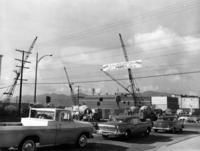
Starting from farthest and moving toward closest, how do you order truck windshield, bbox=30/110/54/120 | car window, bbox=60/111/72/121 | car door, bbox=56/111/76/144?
1. car window, bbox=60/111/72/121
2. truck windshield, bbox=30/110/54/120
3. car door, bbox=56/111/76/144

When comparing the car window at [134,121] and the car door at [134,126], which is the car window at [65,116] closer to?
the car door at [134,126]

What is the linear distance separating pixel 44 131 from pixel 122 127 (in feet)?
24.6

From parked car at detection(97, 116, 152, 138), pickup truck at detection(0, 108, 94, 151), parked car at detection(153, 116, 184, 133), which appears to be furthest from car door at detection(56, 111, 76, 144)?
parked car at detection(153, 116, 184, 133)

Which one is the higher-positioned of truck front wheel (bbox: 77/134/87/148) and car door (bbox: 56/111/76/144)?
car door (bbox: 56/111/76/144)

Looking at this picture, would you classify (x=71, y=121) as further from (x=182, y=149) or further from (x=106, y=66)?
(x=106, y=66)

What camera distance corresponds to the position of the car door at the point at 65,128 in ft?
45.1

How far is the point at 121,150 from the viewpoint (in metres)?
14.7

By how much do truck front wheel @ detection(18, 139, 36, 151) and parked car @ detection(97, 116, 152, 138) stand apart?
7610mm

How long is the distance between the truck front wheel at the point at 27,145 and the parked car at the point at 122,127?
7610 mm

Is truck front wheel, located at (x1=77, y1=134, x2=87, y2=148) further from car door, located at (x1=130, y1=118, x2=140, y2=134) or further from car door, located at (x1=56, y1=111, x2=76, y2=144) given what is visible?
car door, located at (x1=130, y1=118, x2=140, y2=134)

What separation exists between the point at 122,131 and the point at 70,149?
18.5 ft

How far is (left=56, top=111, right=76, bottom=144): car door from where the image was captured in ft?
45.1

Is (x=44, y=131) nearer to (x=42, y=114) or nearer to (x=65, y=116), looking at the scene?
(x=42, y=114)

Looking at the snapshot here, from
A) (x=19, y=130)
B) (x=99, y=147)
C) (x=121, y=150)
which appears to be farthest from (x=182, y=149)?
(x=19, y=130)
